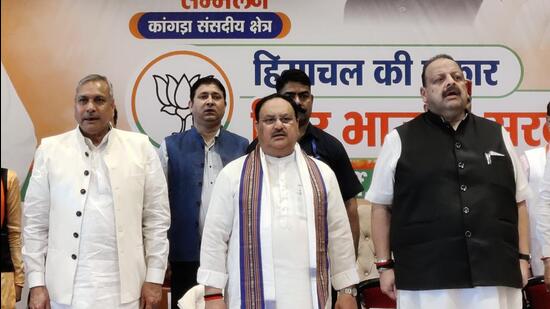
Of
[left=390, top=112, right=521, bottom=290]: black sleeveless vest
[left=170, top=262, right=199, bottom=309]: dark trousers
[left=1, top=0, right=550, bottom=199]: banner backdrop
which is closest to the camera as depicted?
[left=390, top=112, right=521, bottom=290]: black sleeveless vest

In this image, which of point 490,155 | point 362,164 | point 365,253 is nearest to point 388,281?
point 490,155

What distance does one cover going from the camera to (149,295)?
335 cm

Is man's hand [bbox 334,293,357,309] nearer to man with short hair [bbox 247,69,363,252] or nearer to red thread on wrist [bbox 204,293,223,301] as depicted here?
red thread on wrist [bbox 204,293,223,301]

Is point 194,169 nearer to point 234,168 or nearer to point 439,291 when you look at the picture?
point 234,168

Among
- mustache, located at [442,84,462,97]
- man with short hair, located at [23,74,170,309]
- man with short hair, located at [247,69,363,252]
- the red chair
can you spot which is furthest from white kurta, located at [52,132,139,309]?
mustache, located at [442,84,462,97]

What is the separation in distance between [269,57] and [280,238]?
218 centimetres

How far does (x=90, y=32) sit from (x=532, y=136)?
10.2 ft

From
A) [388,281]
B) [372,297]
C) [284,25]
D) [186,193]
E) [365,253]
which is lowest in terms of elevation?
[372,297]

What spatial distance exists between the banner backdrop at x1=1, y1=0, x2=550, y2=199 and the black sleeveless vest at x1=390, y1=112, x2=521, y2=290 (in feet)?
6.15

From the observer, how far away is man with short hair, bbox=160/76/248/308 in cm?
388

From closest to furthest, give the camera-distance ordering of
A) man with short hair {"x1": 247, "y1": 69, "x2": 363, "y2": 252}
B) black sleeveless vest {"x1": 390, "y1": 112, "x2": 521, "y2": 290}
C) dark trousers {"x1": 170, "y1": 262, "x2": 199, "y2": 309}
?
black sleeveless vest {"x1": 390, "y1": 112, "x2": 521, "y2": 290} → man with short hair {"x1": 247, "y1": 69, "x2": 363, "y2": 252} → dark trousers {"x1": 170, "y1": 262, "x2": 199, "y2": 309}

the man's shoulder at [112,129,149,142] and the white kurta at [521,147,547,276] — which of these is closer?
the man's shoulder at [112,129,149,142]

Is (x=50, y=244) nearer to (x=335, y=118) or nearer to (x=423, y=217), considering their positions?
(x=423, y=217)

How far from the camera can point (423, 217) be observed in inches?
120
